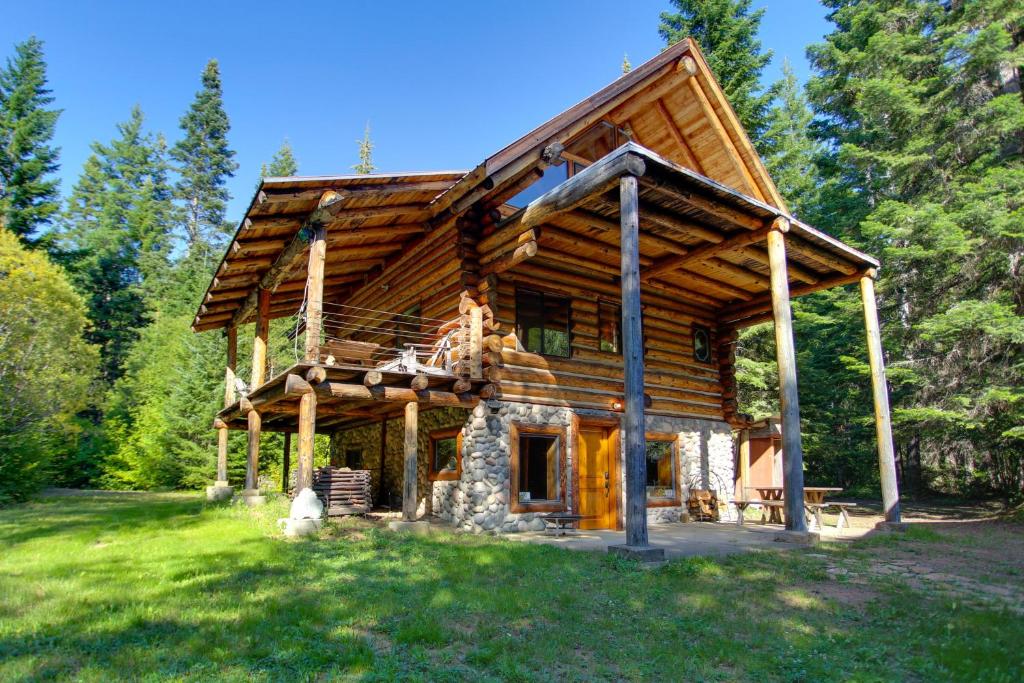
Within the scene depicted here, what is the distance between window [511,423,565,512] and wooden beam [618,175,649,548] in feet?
14.7

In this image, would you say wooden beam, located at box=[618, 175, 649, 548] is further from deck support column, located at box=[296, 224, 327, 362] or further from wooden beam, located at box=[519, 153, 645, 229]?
deck support column, located at box=[296, 224, 327, 362]

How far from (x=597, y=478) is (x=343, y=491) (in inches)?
222

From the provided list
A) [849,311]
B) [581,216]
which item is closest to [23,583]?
[581,216]

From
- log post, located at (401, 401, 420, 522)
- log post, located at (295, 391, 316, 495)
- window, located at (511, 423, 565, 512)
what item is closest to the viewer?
log post, located at (295, 391, 316, 495)

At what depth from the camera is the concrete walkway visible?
30.6 feet

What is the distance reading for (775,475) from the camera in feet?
54.1

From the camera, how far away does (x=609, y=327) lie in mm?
14945

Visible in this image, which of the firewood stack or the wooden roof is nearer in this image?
the wooden roof

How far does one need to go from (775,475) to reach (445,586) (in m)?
12.6

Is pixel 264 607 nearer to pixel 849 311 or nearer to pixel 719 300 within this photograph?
pixel 719 300

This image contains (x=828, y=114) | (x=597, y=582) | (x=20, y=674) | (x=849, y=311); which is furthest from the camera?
(x=828, y=114)

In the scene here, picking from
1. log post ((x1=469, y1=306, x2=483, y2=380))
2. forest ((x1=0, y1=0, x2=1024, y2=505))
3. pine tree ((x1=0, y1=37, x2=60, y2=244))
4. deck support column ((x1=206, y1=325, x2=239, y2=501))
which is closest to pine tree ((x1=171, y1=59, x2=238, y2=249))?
forest ((x1=0, y1=0, x2=1024, y2=505))

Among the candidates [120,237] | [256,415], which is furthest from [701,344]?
[120,237]

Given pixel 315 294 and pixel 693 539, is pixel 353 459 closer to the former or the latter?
pixel 315 294
